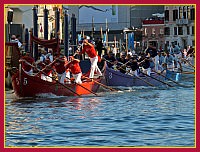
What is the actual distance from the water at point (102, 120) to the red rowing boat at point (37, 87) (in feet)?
0.71

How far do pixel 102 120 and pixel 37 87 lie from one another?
15.4ft

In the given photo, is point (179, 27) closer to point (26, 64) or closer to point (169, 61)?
point (169, 61)

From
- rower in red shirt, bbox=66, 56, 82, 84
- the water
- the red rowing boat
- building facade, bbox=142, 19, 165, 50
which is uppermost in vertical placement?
building facade, bbox=142, 19, 165, 50

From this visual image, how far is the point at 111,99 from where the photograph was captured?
59.5ft

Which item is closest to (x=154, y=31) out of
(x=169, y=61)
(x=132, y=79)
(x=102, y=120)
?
(x=169, y=61)

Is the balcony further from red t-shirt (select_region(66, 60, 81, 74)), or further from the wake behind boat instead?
red t-shirt (select_region(66, 60, 81, 74))

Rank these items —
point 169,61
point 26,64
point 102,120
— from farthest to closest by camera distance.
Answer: point 169,61 < point 26,64 < point 102,120

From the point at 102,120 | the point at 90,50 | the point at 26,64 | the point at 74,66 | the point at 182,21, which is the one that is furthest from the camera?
the point at 182,21

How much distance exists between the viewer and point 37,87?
58.5ft

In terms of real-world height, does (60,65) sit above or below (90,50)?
below

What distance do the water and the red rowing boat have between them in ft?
0.71

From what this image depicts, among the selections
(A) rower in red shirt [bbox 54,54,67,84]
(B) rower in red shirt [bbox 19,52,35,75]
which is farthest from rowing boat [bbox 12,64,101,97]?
(B) rower in red shirt [bbox 19,52,35,75]

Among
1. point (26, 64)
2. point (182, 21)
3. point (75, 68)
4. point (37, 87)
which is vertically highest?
point (182, 21)

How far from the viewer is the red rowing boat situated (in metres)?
17.6
